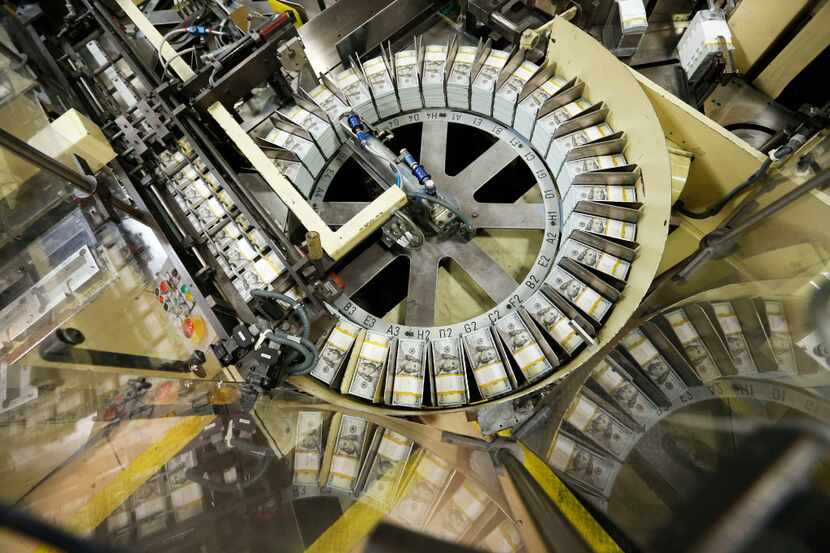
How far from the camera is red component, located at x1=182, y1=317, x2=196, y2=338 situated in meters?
3.59

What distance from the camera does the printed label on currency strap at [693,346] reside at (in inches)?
94.0

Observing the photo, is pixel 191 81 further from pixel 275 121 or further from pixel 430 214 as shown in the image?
pixel 430 214

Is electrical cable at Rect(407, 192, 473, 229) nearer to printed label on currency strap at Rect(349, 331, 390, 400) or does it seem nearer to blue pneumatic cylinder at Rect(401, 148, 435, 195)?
blue pneumatic cylinder at Rect(401, 148, 435, 195)

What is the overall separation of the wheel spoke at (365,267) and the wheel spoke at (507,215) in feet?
2.66

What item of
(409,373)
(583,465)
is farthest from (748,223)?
(409,373)

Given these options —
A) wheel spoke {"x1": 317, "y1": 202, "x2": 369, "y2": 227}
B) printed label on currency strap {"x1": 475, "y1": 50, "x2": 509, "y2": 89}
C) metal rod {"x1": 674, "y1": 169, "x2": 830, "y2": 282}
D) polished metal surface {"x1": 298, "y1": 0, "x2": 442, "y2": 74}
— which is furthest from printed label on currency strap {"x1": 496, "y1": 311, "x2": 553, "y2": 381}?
polished metal surface {"x1": 298, "y1": 0, "x2": 442, "y2": 74}

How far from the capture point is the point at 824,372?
1913 millimetres

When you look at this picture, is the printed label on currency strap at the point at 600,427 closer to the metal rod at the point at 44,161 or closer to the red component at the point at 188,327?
the red component at the point at 188,327

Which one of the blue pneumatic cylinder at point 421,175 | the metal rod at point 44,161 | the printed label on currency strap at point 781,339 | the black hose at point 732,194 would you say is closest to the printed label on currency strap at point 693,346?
the printed label on currency strap at point 781,339

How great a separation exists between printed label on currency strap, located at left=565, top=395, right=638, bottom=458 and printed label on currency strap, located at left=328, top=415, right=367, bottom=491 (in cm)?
131

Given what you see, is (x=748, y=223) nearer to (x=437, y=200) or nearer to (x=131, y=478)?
(x=437, y=200)

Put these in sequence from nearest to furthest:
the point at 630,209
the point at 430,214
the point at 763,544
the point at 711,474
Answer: the point at 763,544 → the point at 711,474 → the point at 630,209 → the point at 430,214

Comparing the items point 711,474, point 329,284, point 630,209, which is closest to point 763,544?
point 711,474

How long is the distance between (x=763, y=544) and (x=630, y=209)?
2872 mm
